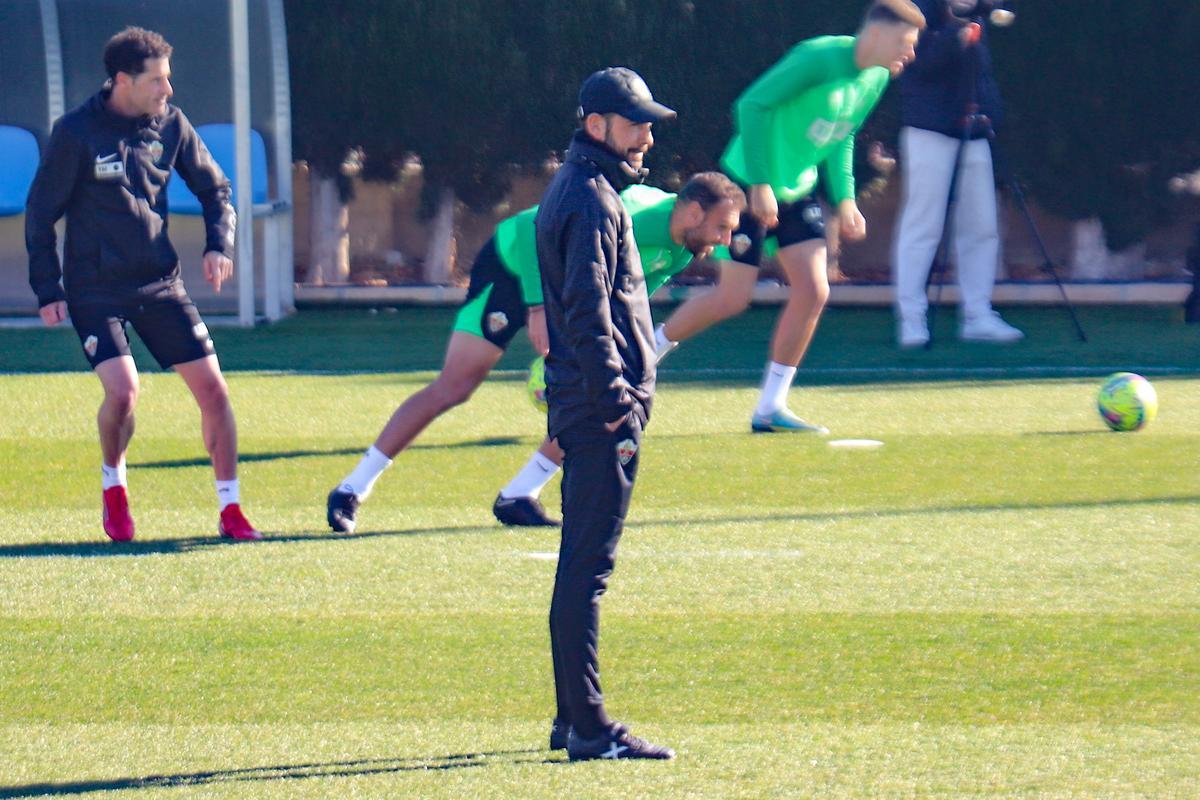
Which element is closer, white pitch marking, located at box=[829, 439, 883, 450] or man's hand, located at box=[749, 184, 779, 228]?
man's hand, located at box=[749, 184, 779, 228]

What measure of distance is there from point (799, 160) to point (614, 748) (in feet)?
15.5

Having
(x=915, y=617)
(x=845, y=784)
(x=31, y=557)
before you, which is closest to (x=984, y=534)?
(x=915, y=617)

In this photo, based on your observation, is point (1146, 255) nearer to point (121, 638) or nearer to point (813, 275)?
point (813, 275)

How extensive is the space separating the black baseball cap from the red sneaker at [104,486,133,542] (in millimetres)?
→ 3087

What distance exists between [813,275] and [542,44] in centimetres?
657

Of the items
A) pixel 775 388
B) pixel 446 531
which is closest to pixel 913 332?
pixel 775 388

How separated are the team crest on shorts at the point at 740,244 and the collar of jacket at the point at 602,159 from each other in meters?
4.32

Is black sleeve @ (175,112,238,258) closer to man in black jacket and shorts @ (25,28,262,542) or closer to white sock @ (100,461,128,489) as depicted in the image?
man in black jacket and shorts @ (25,28,262,542)

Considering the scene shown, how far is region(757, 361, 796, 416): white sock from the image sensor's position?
8.95 metres

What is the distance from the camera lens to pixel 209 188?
6895 mm

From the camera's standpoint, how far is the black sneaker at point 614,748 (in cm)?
429

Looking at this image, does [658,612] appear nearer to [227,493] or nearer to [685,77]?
[227,493]

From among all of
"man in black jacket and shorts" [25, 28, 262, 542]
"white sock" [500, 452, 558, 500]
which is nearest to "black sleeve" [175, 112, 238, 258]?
"man in black jacket and shorts" [25, 28, 262, 542]

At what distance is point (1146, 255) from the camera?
1552 cm
